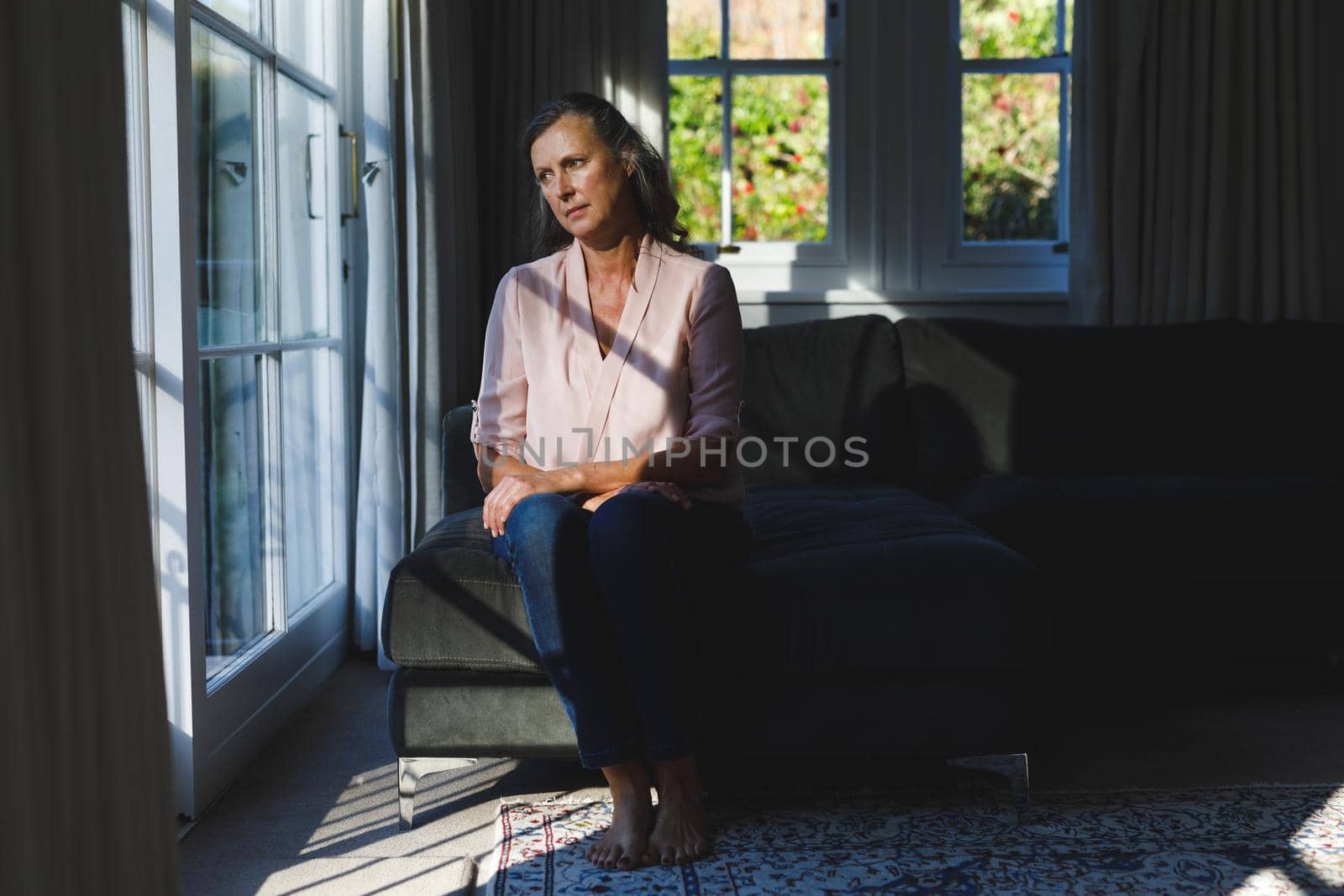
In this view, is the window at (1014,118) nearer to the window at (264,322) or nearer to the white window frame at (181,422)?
the window at (264,322)

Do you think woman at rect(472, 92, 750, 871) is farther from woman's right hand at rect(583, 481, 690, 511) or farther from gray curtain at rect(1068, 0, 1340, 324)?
gray curtain at rect(1068, 0, 1340, 324)

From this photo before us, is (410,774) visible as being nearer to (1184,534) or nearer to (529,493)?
(529,493)

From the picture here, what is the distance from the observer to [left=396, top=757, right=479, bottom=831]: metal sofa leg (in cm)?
213

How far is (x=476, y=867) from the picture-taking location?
1.96 meters

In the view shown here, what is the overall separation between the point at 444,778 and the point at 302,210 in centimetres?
141

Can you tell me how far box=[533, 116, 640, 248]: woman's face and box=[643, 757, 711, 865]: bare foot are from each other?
94 centimetres

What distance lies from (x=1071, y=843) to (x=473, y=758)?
98 cm

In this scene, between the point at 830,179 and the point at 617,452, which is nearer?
the point at 617,452

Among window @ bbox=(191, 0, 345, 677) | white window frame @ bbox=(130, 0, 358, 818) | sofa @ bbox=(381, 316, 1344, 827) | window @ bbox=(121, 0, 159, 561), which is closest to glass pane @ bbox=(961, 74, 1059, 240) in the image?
sofa @ bbox=(381, 316, 1344, 827)

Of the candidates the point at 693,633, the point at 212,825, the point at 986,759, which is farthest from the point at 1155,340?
the point at 212,825

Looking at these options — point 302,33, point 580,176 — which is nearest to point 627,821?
point 580,176

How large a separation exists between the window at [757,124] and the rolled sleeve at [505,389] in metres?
1.61

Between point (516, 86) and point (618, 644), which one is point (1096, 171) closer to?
point (516, 86)

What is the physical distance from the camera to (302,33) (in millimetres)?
3041
